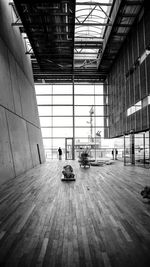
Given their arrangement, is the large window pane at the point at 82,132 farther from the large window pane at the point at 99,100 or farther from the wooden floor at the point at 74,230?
the wooden floor at the point at 74,230

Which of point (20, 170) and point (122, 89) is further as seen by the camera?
point (122, 89)

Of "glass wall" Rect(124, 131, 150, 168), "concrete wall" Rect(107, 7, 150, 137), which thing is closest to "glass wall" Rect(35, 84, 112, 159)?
"concrete wall" Rect(107, 7, 150, 137)

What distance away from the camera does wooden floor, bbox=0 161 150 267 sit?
229 cm

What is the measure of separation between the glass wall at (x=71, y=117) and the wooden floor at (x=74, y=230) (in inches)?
641

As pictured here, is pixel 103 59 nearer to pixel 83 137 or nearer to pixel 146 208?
pixel 83 137

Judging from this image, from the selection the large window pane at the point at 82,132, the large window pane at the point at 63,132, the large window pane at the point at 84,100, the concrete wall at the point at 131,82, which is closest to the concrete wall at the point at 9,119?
the concrete wall at the point at 131,82

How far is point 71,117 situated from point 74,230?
18923 mm

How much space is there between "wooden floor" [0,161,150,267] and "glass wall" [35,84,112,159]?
1628 cm

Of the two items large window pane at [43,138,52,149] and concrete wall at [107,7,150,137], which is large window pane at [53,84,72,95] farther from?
large window pane at [43,138,52,149]

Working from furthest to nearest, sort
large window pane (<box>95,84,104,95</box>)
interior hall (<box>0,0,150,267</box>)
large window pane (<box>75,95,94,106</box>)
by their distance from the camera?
1. large window pane (<box>95,84,104,95</box>)
2. large window pane (<box>75,95,94,106</box>)
3. interior hall (<box>0,0,150,267</box>)

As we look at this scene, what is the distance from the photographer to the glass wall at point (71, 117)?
846 inches

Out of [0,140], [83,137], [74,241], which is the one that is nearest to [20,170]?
[0,140]

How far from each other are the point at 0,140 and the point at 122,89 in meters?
13.0

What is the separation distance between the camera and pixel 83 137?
22.0m
